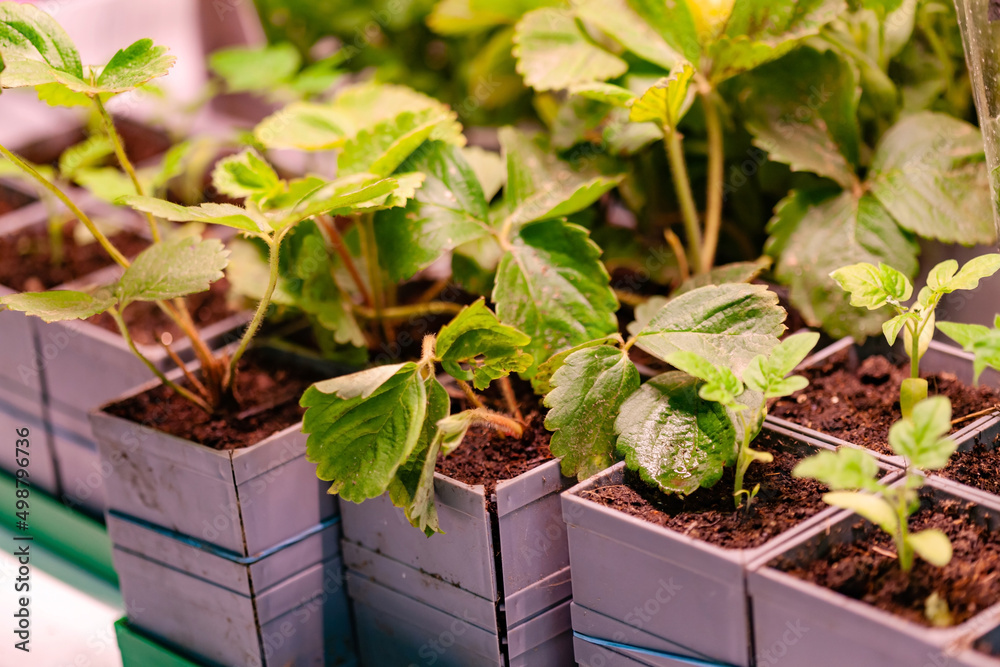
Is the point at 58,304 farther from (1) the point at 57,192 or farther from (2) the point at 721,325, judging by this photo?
(2) the point at 721,325

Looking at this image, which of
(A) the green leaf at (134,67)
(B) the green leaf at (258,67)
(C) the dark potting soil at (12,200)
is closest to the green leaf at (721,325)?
(A) the green leaf at (134,67)

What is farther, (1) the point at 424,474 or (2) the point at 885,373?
(2) the point at 885,373

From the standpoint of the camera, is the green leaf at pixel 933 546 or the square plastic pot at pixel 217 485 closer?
the green leaf at pixel 933 546

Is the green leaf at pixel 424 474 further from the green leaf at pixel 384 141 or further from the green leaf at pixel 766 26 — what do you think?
the green leaf at pixel 766 26

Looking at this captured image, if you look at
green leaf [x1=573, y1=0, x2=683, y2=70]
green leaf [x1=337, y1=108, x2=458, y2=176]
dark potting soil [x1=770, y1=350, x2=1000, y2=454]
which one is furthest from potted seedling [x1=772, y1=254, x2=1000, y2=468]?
green leaf [x1=337, y1=108, x2=458, y2=176]

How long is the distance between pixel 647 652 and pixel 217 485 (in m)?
0.43

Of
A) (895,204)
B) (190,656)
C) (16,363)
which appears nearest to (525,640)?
(190,656)

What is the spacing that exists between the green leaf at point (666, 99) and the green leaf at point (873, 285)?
0.24m

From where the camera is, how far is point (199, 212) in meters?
0.78

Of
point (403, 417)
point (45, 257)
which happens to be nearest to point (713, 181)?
point (403, 417)

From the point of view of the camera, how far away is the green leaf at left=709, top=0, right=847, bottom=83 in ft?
3.25

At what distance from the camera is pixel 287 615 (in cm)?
98

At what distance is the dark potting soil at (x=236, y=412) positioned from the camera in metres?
0.97

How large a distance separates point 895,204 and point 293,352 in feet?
2.29
